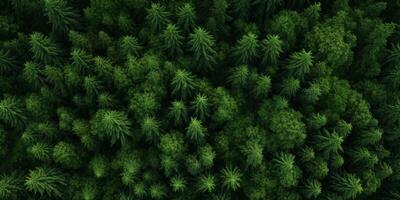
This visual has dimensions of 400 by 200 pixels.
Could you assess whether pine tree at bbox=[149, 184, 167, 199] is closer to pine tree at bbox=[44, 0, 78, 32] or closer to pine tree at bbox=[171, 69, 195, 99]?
pine tree at bbox=[171, 69, 195, 99]

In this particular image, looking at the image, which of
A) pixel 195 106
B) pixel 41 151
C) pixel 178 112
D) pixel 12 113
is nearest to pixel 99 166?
pixel 41 151

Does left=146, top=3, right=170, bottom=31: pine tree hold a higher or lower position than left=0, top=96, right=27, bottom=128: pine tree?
higher

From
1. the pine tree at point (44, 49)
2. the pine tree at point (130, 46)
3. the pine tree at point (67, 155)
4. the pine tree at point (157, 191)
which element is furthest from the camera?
the pine tree at point (44, 49)

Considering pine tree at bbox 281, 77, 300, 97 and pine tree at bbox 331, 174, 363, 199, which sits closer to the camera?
pine tree at bbox 331, 174, 363, 199

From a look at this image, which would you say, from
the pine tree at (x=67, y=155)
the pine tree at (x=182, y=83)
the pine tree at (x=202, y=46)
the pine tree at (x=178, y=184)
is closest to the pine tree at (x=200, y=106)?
the pine tree at (x=182, y=83)

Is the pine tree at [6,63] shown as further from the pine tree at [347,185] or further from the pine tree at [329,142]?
the pine tree at [347,185]

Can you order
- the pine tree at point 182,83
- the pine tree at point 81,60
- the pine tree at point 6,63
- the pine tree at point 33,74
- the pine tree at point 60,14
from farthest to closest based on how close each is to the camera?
the pine tree at point 6,63 → the pine tree at point 60,14 → the pine tree at point 33,74 → the pine tree at point 81,60 → the pine tree at point 182,83

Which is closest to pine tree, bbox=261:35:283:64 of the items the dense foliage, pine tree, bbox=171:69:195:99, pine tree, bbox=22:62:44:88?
the dense foliage

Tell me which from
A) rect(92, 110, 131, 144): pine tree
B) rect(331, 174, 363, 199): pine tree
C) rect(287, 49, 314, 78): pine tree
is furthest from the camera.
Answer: rect(287, 49, 314, 78): pine tree
